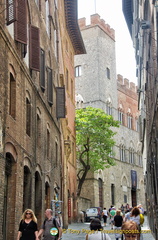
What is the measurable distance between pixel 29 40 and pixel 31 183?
5.14m

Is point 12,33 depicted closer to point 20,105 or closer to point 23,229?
point 20,105

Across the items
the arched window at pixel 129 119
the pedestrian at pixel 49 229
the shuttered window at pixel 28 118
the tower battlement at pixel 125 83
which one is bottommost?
the pedestrian at pixel 49 229

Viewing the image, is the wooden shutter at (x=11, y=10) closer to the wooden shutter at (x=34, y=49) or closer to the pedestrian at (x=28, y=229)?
the wooden shutter at (x=34, y=49)

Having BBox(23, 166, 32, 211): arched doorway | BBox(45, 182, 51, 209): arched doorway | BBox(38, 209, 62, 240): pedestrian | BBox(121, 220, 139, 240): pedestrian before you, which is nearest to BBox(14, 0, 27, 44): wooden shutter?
BBox(23, 166, 32, 211): arched doorway

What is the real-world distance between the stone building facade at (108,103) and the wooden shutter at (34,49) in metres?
26.2

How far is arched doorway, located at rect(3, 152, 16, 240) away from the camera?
1198cm

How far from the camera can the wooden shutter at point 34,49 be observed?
1511cm

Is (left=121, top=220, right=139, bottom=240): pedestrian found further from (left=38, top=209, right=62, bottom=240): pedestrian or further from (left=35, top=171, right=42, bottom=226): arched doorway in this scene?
(left=35, top=171, right=42, bottom=226): arched doorway

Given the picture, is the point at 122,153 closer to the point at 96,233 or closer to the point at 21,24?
the point at 21,24

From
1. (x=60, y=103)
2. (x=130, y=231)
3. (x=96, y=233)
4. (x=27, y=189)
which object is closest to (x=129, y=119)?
(x=60, y=103)

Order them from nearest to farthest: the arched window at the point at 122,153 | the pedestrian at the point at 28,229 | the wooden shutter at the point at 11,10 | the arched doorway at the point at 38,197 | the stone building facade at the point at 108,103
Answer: the pedestrian at the point at 28,229, the wooden shutter at the point at 11,10, the arched doorway at the point at 38,197, the stone building facade at the point at 108,103, the arched window at the point at 122,153

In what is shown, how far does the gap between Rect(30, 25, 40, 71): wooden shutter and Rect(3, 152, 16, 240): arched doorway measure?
4.12 m

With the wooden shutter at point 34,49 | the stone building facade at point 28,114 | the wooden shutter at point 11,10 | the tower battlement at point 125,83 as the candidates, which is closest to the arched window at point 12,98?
the stone building facade at point 28,114

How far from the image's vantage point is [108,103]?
4606 cm
